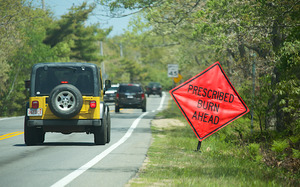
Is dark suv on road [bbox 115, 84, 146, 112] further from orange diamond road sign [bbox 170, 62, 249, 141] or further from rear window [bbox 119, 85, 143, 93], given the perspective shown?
orange diamond road sign [bbox 170, 62, 249, 141]

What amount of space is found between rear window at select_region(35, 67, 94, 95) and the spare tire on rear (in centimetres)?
64

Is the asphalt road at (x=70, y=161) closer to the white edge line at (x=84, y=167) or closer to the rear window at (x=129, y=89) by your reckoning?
the white edge line at (x=84, y=167)

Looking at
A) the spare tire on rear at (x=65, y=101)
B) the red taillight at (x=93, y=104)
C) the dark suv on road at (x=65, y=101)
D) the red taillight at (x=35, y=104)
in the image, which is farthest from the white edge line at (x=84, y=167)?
the red taillight at (x=35, y=104)

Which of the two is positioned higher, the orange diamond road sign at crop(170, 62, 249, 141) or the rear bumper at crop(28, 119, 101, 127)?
the orange diamond road sign at crop(170, 62, 249, 141)

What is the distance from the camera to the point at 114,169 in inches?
408

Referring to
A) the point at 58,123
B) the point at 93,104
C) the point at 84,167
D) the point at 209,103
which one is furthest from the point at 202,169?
the point at 58,123

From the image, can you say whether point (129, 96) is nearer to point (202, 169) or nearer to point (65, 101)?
point (65, 101)

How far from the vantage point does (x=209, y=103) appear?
13.6 m

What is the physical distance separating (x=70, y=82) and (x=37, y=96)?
0.94m

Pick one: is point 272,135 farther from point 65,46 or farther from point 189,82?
point 65,46

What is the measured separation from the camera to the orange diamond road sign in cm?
1355

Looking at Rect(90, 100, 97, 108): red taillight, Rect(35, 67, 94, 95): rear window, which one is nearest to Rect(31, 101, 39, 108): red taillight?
Rect(35, 67, 94, 95): rear window

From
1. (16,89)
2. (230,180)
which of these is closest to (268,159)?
(230,180)

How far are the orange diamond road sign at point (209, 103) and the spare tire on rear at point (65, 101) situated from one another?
2.47m
